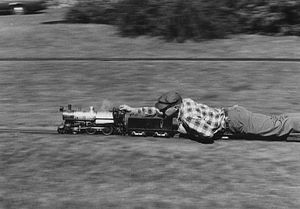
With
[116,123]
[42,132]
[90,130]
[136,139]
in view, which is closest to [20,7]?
[42,132]

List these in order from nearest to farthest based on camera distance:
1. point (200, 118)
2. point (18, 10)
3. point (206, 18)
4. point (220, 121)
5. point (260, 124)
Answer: point (200, 118) → point (220, 121) → point (260, 124) → point (206, 18) → point (18, 10)


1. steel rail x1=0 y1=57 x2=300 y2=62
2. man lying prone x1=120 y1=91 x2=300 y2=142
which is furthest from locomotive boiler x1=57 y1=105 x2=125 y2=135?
steel rail x1=0 y1=57 x2=300 y2=62

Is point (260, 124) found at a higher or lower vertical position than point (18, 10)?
lower

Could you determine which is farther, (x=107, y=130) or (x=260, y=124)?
(x=107, y=130)

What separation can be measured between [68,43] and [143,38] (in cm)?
240

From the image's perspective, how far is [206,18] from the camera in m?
17.1

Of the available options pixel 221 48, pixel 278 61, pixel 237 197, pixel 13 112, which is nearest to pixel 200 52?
pixel 221 48

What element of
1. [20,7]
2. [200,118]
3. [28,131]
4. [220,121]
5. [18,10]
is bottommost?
[28,131]

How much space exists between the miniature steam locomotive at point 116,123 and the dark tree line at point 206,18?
797 centimetres

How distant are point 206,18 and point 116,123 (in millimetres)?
8505

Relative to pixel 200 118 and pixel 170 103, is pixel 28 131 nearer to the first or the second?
pixel 170 103

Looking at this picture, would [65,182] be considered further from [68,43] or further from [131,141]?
[68,43]

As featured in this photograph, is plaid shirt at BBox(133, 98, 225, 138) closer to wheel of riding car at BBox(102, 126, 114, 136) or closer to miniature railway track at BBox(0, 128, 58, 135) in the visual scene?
wheel of riding car at BBox(102, 126, 114, 136)

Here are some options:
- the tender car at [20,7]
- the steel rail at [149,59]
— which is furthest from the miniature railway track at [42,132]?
the tender car at [20,7]
